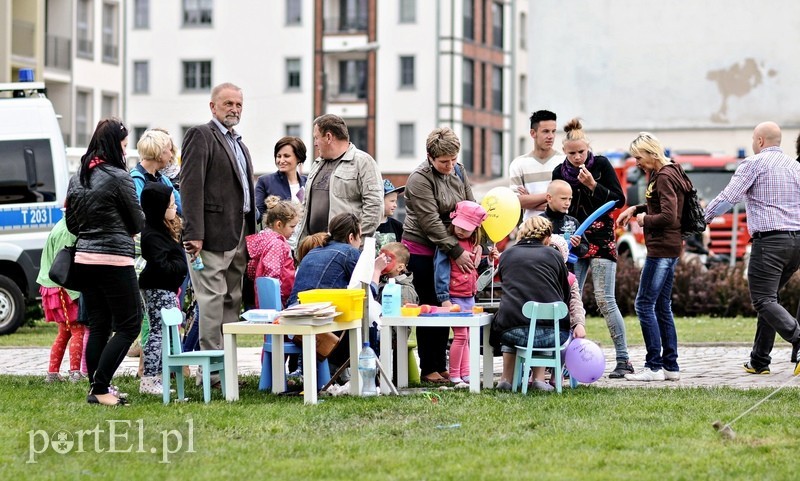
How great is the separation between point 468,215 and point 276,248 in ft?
4.87

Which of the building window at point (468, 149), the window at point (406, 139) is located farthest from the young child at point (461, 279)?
the building window at point (468, 149)

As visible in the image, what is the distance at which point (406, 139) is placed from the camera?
220 feet

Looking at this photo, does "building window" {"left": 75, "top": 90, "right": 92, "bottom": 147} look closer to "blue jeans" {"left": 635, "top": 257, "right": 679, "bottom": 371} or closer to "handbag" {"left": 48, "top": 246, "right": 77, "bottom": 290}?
"blue jeans" {"left": 635, "top": 257, "right": 679, "bottom": 371}

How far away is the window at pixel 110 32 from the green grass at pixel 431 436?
48.3m

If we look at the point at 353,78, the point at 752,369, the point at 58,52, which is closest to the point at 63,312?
the point at 752,369

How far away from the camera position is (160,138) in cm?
1143

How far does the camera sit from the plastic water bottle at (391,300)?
10.7m

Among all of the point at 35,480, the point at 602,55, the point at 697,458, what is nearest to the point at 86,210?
the point at 35,480

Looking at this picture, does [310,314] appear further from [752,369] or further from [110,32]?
[110,32]

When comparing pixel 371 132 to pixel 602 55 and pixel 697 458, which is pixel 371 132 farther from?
pixel 697 458

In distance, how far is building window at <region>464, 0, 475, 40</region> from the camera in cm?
6806

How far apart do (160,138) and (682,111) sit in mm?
36579

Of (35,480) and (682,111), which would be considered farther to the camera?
(682,111)

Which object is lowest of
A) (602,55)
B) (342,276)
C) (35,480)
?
(35,480)
